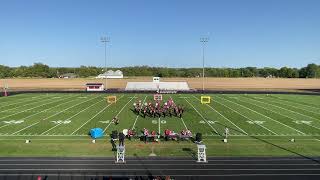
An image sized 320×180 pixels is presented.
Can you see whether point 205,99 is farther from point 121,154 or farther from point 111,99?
point 121,154

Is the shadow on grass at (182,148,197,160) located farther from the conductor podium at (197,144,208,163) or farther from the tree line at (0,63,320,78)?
the tree line at (0,63,320,78)

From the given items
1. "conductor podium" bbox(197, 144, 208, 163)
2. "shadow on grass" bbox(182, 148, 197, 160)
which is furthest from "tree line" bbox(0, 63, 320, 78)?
"conductor podium" bbox(197, 144, 208, 163)

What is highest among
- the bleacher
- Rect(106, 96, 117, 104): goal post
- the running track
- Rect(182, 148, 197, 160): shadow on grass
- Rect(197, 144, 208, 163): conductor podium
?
the bleacher

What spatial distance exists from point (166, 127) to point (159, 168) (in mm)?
12697

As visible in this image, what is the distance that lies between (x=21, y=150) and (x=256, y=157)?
606 inches

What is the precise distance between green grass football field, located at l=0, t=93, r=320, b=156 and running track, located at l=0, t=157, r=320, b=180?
64.9 inches

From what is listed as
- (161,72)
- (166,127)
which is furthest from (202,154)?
(161,72)

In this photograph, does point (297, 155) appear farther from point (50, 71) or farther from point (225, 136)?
point (50, 71)

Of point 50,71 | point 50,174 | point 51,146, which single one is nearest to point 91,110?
point 51,146

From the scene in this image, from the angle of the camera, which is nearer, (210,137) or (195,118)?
(210,137)

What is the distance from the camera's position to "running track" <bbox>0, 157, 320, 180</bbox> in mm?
19578

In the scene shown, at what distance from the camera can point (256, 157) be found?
76.9 feet

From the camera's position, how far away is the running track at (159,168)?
1958 cm

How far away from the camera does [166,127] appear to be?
3353cm
